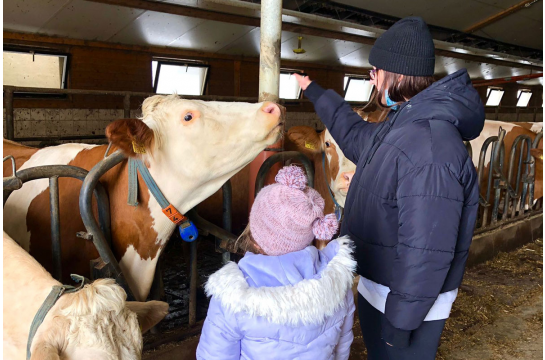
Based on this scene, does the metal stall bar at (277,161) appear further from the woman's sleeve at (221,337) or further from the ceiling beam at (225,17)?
the ceiling beam at (225,17)

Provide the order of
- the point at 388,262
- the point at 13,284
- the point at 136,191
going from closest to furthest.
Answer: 1. the point at 13,284
2. the point at 388,262
3. the point at 136,191

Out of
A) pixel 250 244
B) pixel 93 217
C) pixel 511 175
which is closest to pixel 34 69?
pixel 93 217

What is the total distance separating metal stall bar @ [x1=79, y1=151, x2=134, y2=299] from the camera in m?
1.92

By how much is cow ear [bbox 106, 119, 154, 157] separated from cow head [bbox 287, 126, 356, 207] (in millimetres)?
1662

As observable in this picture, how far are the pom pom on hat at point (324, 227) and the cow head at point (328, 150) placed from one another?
2.09 metres

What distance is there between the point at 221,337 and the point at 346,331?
16.8 inches

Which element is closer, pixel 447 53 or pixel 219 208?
pixel 219 208

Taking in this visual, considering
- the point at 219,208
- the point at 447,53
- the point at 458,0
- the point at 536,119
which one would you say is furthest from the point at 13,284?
the point at 536,119

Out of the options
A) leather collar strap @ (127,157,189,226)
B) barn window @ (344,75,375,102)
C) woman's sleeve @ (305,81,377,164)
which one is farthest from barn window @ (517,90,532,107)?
leather collar strap @ (127,157,189,226)

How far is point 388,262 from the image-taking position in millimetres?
1639

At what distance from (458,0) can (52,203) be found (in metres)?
10.2

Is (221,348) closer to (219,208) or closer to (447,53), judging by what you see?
(219,208)

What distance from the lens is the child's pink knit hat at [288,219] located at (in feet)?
4.44

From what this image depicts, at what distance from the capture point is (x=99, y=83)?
30.3ft
